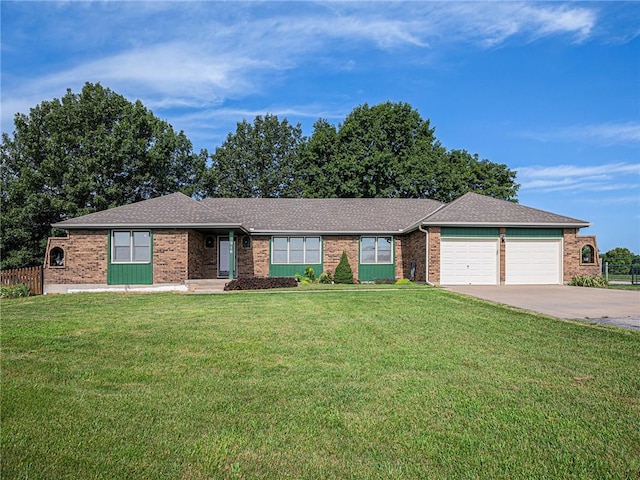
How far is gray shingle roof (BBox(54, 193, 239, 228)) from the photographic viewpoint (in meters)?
19.9

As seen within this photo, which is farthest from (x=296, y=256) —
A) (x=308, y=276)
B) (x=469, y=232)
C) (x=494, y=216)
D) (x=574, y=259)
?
(x=574, y=259)

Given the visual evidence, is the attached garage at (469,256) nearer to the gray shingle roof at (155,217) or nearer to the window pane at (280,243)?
the window pane at (280,243)

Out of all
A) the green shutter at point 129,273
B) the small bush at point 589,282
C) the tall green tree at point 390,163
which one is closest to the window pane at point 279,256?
the green shutter at point 129,273

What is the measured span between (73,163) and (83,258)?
1514cm

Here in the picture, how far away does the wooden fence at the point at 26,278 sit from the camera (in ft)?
61.7

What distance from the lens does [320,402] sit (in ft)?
14.7

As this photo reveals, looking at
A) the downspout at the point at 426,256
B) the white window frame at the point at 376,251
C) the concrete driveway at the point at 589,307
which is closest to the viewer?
the concrete driveway at the point at 589,307

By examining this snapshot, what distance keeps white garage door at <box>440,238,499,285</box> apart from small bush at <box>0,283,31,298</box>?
17.0 m

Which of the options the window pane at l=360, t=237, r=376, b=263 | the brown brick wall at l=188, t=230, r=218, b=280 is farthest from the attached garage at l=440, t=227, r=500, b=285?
the brown brick wall at l=188, t=230, r=218, b=280

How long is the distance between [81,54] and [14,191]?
21445 millimetres

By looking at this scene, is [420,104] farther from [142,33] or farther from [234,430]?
[234,430]

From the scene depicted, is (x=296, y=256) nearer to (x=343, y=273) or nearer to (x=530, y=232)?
(x=343, y=273)

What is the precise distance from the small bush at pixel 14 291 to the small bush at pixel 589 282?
22.6m

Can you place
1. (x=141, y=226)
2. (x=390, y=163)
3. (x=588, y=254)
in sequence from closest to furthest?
(x=141, y=226)
(x=588, y=254)
(x=390, y=163)
